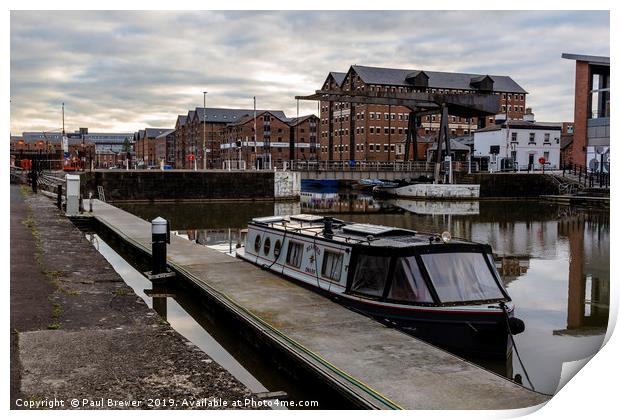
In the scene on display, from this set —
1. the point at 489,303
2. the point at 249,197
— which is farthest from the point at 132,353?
the point at 249,197

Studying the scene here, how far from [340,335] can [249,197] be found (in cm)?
5225

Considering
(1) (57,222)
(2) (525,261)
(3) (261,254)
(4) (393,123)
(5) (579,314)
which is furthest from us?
(4) (393,123)

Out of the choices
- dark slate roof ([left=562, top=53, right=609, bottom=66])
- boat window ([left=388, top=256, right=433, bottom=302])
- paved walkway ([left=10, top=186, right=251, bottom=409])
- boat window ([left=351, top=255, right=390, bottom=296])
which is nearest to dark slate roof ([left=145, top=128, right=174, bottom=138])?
dark slate roof ([left=562, top=53, right=609, bottom=66])

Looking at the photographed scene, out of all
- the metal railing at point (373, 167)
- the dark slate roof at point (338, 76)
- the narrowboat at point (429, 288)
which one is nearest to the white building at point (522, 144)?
the metal railing at point (373, 167)

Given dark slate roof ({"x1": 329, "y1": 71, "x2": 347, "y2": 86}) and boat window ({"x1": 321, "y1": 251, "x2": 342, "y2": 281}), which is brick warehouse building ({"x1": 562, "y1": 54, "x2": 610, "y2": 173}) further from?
dark slate roof ({"x1": 329, "y1": 71, "x2": 347, "y2": 86})

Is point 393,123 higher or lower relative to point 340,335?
higher

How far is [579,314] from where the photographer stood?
16016 mm

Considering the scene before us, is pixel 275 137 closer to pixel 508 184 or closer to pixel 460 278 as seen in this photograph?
pixel 508 184

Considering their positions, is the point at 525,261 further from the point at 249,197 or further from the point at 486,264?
the point at 249,197

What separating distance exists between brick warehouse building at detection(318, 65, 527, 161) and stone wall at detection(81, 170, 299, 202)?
35940mm

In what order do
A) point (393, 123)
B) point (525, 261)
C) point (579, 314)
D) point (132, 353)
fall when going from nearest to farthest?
point (132, 353)
point (579, 314)
point (525, 261)
point (393, 123)

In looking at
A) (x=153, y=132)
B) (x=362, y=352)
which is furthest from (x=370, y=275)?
(x=153, y=132)

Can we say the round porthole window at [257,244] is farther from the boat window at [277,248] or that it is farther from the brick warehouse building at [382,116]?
the brick warehouse building at [382,116]
